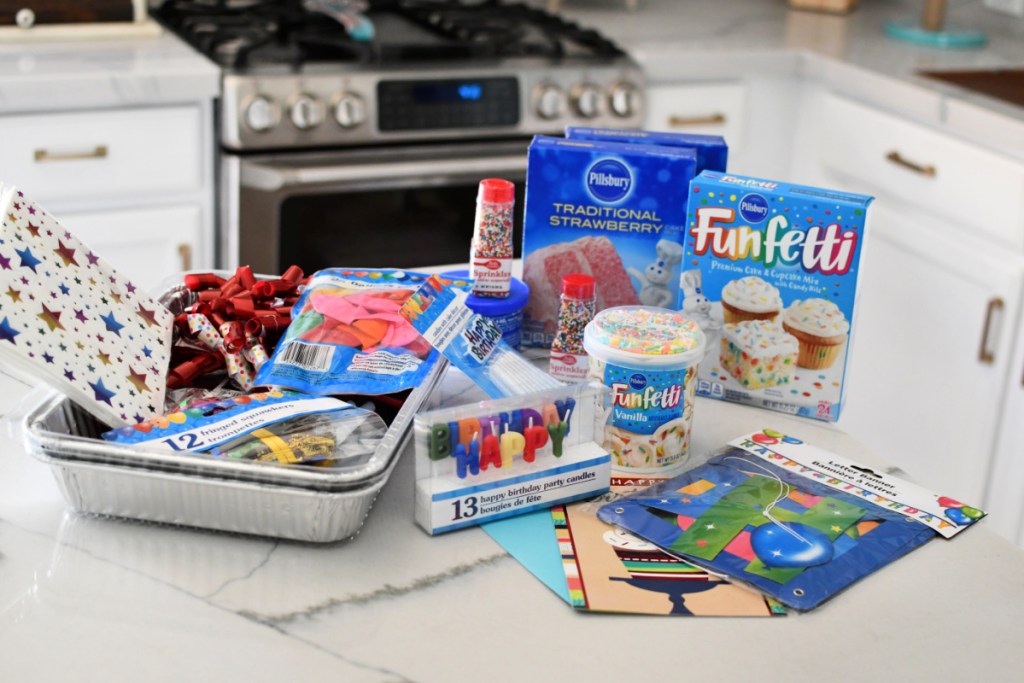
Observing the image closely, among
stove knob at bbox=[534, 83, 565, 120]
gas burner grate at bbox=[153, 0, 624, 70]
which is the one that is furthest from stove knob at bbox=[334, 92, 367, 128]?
stove knob at bbox=[534, 83, 565, 120]

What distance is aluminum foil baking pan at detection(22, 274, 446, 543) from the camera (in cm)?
93

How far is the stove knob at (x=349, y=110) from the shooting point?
223cm

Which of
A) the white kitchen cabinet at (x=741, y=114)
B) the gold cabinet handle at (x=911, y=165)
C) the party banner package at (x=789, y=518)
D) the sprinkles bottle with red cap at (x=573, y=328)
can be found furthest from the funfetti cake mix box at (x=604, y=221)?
the white kitchen cabinet at (x=741, y=114)

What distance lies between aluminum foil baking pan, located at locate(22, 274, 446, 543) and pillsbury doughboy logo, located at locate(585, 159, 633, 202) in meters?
0.41

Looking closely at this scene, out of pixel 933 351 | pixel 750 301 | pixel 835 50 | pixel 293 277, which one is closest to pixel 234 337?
pixel 293 277

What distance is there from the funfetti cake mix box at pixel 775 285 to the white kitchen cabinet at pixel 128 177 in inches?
49.9

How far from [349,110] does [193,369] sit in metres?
1.20

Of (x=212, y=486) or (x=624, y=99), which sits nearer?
(x=212, y=486)

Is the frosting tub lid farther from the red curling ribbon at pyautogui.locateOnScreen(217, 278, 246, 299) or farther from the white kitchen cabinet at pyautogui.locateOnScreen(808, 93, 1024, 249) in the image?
the white kitchen cabinet at pyautogui.locateOnScreen(808, 93, 1024, 249)

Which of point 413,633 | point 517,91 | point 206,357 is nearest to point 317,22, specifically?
point 517,91

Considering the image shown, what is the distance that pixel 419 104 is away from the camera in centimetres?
231

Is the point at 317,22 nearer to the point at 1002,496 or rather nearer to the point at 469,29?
the point at 469,29

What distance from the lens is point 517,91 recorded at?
236 centimetres

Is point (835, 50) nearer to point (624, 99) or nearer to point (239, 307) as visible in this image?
point (624, 99)
